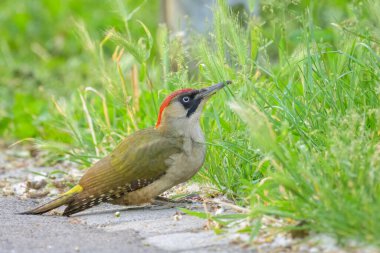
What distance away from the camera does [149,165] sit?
563 cm

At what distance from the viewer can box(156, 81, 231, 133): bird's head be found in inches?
227

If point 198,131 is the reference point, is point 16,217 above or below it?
below

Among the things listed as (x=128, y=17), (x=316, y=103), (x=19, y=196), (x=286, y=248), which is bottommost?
(x=19, y=196)

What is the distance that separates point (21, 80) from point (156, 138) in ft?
18.6

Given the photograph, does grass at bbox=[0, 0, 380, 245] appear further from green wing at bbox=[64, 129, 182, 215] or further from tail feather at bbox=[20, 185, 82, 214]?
tail feather at bbox=[20, 185, 82, 214]

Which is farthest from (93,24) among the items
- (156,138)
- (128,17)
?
(156,138)

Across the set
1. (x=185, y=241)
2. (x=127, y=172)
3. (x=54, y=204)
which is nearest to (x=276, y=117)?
(x=127, y=172)

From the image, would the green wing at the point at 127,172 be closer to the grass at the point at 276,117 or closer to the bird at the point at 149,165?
the bird at the point at 149,165

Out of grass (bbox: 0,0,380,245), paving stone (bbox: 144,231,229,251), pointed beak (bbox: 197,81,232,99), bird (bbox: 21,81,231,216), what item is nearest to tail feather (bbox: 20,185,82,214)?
bird (bbox: 21,81,231,216)

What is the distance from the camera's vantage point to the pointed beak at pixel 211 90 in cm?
547

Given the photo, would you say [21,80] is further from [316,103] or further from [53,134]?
[316,103]

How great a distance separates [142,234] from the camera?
4738 mm

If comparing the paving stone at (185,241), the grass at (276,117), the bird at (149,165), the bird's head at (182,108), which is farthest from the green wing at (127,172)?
the paving stone at (185,241)

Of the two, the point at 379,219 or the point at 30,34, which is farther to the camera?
the point at 30,34
